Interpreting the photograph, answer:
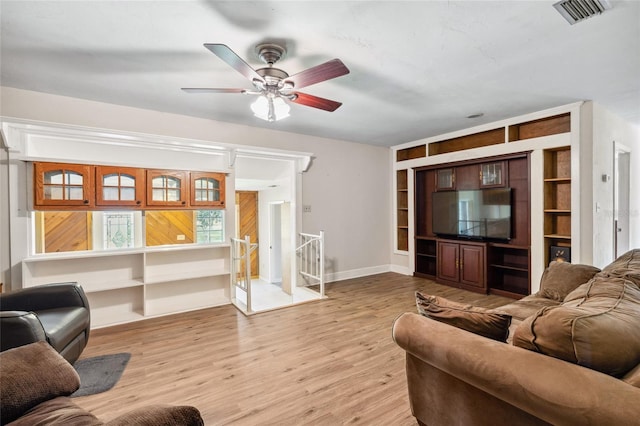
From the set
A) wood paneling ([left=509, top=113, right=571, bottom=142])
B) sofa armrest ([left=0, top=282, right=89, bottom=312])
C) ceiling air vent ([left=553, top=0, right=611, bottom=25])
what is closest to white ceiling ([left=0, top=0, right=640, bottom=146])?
ceiling air vent ([left=553, top=0, right=611, bottom=25])

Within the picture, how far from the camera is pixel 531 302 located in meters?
2.69

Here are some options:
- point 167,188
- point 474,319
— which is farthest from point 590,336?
point 167,188

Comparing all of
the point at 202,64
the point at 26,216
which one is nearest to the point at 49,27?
the point at 202,64

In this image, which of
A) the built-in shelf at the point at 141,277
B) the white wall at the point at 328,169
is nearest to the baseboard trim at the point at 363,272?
the white wall at the point at 328,169

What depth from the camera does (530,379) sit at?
3.57 feet

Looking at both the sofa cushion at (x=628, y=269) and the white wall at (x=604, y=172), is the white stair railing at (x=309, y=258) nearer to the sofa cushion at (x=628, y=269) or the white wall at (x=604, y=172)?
the sofa cushion at (x=628, y=269)

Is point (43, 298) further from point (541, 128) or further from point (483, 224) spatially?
point (541, 128)

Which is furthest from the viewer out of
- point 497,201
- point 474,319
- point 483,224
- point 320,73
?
point 483,224

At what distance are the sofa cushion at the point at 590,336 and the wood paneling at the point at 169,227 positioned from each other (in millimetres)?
3818

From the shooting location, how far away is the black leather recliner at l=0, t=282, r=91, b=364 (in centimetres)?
181

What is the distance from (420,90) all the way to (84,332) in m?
3.94

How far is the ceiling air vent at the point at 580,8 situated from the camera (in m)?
1.81

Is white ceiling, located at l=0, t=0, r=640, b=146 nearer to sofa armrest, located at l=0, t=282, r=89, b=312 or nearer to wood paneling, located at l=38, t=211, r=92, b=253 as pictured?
wood paneling, located at l=38, t=211, r=92, b=253

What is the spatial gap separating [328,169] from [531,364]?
4421 millimetres
